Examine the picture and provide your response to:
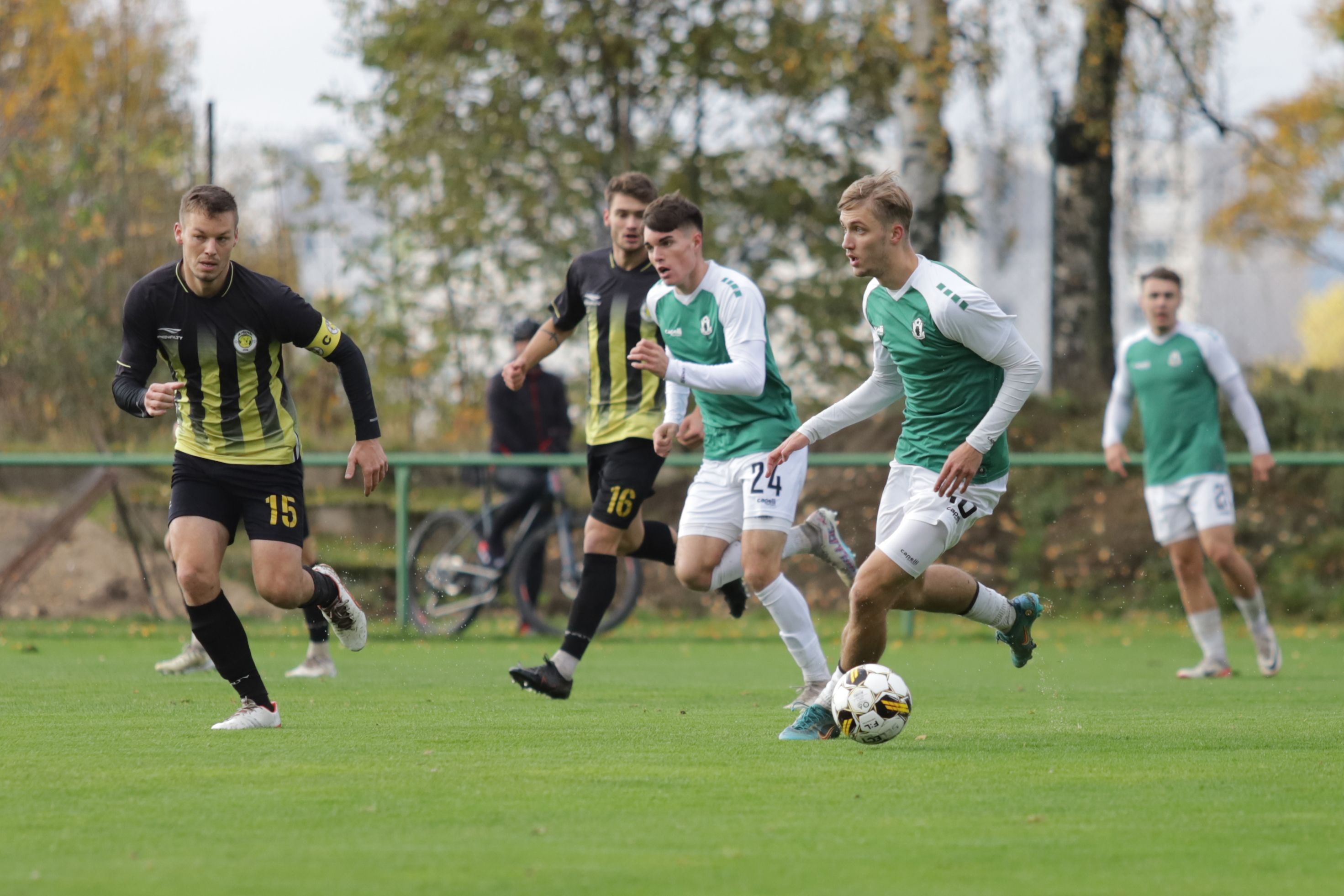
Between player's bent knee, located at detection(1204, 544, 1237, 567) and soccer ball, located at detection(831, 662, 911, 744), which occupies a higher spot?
player's bent knee, located at detection(1204, 544, 1237, 567)

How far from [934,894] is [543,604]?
30.6 ft

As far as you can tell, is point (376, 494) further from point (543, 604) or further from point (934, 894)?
point (934, 894)

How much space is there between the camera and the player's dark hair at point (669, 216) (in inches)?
278

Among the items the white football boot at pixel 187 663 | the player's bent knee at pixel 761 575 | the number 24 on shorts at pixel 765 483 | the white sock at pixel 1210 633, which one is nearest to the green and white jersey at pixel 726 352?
the number 24 on shorts at pixel 765 483

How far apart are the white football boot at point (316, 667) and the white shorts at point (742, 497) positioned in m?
2.51

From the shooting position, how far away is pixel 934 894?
11.4 feet

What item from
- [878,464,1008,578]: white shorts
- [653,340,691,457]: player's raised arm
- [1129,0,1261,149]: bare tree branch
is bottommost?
[878,464,1008,578]: white shorts

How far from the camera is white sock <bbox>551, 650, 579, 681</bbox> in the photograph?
24.7 ft

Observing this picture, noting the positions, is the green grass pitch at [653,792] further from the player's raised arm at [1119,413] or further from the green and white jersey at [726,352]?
the player's raised arm at [1119,413]

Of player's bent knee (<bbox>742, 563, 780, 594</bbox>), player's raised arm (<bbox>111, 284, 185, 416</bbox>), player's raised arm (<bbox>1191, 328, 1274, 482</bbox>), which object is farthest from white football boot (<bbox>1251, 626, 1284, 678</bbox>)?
player's raised arm (<bbox>111, 284, 185, 416</bbox>)

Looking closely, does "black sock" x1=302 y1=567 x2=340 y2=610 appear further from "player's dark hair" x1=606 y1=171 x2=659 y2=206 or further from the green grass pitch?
"player's dark hair" x1=606 y1=171 x2=659 y2=206

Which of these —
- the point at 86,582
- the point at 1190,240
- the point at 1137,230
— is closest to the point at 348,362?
the point at 86,582

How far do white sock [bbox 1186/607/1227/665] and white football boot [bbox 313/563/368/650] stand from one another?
16.9 feet

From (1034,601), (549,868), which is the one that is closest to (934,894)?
(549,868)
